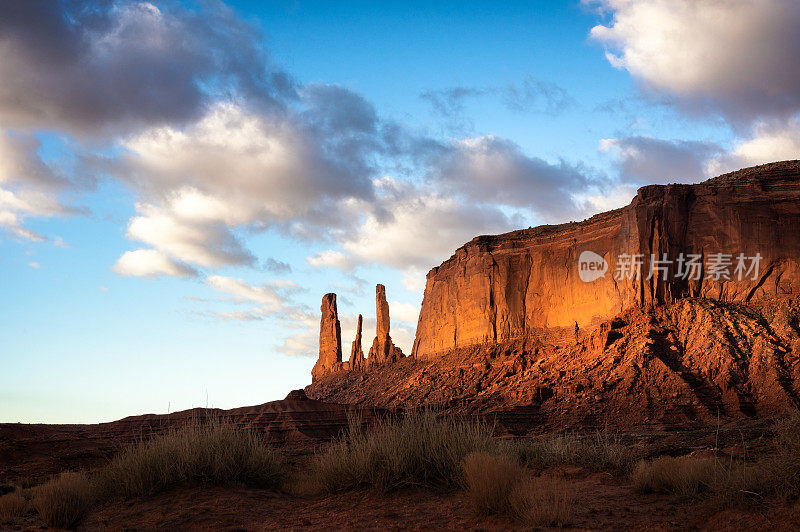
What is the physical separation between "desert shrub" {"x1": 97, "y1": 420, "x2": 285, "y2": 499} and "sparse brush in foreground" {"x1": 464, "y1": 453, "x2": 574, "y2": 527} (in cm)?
562

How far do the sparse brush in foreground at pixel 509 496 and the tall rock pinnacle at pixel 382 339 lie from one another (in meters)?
71.4

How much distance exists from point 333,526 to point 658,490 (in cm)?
646

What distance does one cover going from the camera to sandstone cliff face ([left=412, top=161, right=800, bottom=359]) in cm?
4234

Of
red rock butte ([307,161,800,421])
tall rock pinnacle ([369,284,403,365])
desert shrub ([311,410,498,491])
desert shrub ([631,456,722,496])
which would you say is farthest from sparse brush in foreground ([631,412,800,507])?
tall rock pinnacle ([369,284,403,365])

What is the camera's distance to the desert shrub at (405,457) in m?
12.1

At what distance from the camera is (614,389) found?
3934 cm

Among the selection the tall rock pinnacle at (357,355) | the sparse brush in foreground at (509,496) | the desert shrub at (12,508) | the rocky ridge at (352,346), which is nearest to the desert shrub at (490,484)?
the sparse brush in foreground at (509,496)

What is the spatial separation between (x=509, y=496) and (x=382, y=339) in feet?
251

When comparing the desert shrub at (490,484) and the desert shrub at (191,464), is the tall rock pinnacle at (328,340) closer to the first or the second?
the desert shrub at (191,464)

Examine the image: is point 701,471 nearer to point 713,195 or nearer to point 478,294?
point 713,195

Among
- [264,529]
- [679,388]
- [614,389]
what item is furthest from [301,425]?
[264,529]

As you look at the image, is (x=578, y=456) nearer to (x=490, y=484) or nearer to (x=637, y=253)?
(x=490, y=484)

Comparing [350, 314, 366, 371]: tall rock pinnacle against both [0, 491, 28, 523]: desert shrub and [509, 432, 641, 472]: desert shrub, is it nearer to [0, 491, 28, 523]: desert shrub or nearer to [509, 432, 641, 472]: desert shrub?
[509, 432, 641, 472]: desert shrub

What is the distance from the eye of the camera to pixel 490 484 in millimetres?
10016
